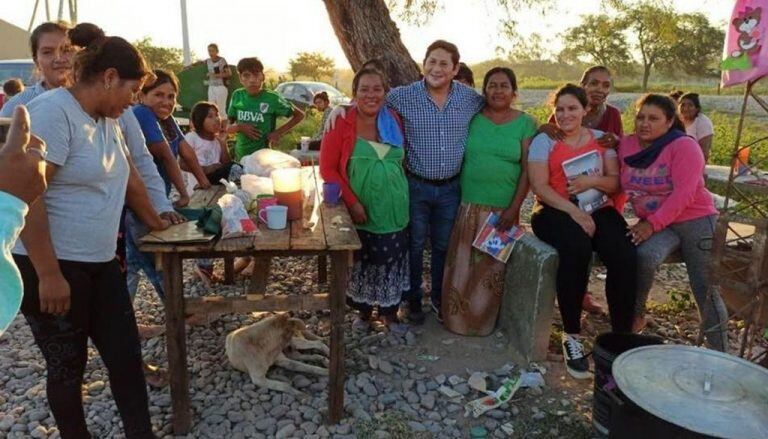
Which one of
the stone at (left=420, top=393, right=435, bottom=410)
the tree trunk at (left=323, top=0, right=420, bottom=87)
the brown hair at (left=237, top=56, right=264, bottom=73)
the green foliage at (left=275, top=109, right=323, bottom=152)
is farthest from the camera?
the green foliage at (left=275, top=109, right=323, bottom=152)

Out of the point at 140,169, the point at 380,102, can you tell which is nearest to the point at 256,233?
the point at 140,169

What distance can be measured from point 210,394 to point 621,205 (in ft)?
9.03

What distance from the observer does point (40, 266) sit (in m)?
1.94

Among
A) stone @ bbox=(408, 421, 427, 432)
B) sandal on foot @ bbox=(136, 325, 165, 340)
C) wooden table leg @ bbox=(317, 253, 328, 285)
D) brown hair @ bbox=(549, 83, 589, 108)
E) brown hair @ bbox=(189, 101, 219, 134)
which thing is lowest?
stone @ bbox=(408, 421, 427, 432)

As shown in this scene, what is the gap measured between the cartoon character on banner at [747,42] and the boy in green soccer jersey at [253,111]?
3613 millimetres

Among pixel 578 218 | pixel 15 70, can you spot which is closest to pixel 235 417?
pixel 578 218

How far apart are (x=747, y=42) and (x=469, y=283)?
202 centimetres

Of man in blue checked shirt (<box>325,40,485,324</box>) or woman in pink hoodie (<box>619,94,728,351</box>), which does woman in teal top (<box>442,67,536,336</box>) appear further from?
woman in pink hoodie (<box>619,94,728,351</box>)

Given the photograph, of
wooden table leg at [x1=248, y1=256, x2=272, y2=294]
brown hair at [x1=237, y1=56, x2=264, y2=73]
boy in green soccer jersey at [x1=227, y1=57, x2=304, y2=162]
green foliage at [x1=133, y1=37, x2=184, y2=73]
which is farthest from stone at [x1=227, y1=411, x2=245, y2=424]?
green foliage at [x1=133, y1=37, x2=184, y2=73]

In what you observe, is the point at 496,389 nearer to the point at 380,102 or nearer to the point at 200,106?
the point at 380,102

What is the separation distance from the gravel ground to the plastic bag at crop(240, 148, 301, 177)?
1.06 metres

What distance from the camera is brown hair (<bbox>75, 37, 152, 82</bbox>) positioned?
2.03m

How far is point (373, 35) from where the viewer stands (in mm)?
5691

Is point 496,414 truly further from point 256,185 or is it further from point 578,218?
point 256,185
